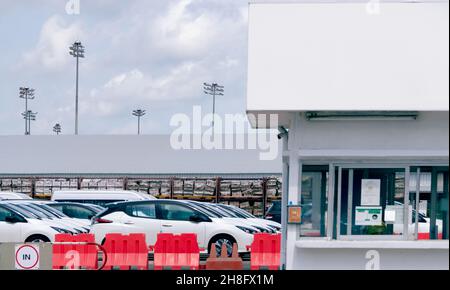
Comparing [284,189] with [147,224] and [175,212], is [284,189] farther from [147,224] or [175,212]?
[147,224]

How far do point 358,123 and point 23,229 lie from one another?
9.88m

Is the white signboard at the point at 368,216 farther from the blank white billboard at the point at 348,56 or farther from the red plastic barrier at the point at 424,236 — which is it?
the blank white billboard at the point at 348,56

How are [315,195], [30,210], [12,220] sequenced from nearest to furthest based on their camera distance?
[315,195] → [12,220] → [30,210]

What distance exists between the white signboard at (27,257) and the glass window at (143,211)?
19.9 feet

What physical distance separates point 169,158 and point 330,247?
99.1 feet

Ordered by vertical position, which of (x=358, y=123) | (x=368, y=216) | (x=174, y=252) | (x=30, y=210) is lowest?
(x=174, y=252)

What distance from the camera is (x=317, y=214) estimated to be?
13.4m

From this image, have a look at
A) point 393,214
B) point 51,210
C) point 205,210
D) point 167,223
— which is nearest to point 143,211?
point 167,223

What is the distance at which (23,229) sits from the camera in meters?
19.7

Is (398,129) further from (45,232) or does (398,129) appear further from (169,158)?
(169,158)

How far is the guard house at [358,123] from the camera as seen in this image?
12.4 metres

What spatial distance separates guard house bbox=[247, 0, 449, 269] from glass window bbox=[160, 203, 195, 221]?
6339 mm

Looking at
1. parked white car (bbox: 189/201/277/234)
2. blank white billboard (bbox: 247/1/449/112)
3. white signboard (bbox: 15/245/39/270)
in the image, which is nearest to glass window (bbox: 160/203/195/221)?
parked white car (bbox: 189/201/277/234)

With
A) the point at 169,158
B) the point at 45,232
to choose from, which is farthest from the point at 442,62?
the point at 169,158
